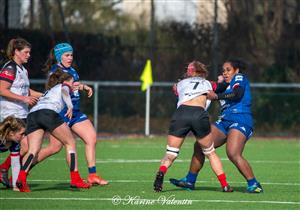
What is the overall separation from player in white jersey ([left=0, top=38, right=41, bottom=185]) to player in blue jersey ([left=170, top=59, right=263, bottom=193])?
232 cm

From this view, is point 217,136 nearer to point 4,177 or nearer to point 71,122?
point 71,122

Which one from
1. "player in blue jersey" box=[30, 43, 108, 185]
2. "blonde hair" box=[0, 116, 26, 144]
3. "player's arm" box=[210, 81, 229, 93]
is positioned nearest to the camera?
"blonde hair" box=[0, 116, 26, 144]

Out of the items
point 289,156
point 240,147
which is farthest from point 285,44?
point 240,147

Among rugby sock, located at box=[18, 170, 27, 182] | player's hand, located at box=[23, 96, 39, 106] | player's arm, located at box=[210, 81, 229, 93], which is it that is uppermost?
player's arm, located at box=[210, 81, 229, 93]

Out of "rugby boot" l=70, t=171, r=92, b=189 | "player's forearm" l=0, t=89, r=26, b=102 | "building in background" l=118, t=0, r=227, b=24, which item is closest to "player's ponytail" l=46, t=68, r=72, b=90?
"player's forearm" l=0, t=89, r=26, b=102

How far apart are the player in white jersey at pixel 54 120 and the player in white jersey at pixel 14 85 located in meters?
0.33

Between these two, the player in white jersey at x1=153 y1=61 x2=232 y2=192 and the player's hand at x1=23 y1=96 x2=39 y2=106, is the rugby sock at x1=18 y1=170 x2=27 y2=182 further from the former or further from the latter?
the player in white jersey at x1=153 y1=61 x2=232 y2=192

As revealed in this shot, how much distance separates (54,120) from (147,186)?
1.80 meters

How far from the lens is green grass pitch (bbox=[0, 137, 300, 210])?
11.9 m

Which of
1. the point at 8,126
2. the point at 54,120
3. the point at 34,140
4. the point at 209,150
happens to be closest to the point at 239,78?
the point at 209,150

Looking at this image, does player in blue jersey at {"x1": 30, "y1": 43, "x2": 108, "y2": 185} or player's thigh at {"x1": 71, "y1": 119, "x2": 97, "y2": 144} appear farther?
player's thigh at {"x1": 71, "y1": 119, "x2": 97, "y2": 144}

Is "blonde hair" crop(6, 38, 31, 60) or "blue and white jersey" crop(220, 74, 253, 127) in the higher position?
"blonde hair" crop(6, 38, 31, 60)

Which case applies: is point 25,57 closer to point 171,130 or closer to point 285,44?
point 171,130

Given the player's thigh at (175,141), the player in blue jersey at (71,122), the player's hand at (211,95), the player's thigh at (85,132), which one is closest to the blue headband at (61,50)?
the player in blue jersey at (71,122)
